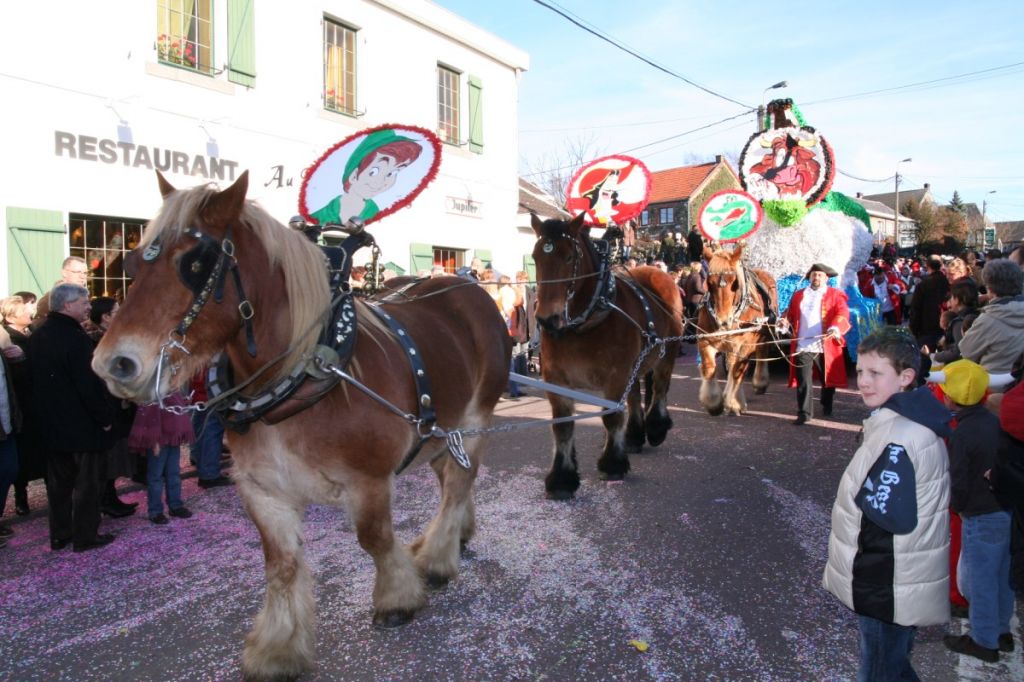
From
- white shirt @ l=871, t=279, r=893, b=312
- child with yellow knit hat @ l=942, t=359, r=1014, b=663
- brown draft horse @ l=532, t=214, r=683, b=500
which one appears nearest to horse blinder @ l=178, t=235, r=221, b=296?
brown draft horse @ l=532, t=214, r=683, b=500

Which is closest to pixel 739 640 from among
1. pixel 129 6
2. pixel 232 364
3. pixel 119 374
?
pixel 232 364

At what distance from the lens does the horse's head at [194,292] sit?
225 centimetres

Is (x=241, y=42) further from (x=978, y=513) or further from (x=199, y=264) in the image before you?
(x=978, y=513)

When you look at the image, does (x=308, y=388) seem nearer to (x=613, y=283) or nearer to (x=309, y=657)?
(x=309, y=657)

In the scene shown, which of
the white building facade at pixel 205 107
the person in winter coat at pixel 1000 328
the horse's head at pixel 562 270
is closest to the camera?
the person in winter coat at pixel 1000 328

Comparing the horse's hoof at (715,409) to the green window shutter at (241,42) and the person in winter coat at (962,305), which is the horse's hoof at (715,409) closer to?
the person in winter coat at (962,305)

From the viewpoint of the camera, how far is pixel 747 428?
752cm

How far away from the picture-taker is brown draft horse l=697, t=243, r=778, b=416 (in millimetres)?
7730

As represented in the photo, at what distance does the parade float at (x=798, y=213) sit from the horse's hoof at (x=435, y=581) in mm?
8001

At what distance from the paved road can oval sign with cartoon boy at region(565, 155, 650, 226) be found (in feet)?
8.07

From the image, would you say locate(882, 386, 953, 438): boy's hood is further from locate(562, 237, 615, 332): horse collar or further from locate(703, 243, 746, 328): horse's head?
locate(703, 243, 746, 328): horse's head

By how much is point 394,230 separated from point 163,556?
9209 millimetres

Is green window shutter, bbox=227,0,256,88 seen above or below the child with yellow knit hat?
above

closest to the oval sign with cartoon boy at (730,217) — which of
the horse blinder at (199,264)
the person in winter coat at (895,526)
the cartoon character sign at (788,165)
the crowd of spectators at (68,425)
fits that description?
the cartoon character sign at (788,165)
